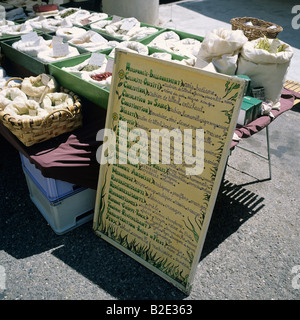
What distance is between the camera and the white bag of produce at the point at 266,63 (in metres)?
2.53

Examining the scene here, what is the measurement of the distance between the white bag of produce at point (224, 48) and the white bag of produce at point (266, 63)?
0.25ft

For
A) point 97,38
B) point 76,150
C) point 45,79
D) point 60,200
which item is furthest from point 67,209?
point 97,38

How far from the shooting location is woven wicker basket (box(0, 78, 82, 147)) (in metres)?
2.14

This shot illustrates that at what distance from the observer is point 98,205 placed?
2.48 meters

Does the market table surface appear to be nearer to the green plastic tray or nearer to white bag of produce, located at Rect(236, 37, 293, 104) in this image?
the green plastic tray

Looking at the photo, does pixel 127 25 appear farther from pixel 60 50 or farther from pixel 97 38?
pixel 60 50

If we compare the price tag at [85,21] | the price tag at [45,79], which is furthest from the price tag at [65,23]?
the price tag at [45,79]

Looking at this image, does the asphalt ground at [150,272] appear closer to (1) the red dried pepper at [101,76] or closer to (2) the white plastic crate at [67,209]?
(2) the white plastic crate at [67,209]

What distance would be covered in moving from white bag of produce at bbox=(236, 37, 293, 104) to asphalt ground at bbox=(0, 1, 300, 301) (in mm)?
1088

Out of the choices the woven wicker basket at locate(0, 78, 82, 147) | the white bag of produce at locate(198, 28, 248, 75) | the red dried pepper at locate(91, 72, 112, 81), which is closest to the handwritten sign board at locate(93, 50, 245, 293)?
the woven wicker basket at locate(0, 78, 82, 147)

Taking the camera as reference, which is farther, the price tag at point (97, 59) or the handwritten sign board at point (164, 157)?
the price tag at point (97, 59)

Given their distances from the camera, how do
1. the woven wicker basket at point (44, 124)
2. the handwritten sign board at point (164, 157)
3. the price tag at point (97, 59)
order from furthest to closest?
the price tag at point (97, 59) → the woven wicker basket at point (44, 124) → the handwritten sign board at point (164, 157)
